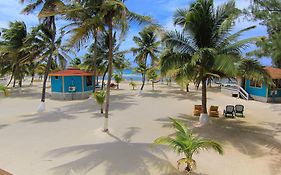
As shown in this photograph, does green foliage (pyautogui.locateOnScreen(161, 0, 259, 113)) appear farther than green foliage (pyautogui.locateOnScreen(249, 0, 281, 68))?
Yes

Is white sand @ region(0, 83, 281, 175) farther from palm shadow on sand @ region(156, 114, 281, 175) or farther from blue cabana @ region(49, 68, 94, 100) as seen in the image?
blue cabana @ region(49, 68, 94, 100)

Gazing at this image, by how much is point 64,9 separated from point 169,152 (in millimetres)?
6394

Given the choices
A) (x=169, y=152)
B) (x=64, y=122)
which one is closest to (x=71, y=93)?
(x=64, y=122)

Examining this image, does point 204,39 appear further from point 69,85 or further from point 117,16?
point 69,85

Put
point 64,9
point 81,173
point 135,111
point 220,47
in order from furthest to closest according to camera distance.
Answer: point 135,111 < point 220,47 < point 64,9 < point 81,173

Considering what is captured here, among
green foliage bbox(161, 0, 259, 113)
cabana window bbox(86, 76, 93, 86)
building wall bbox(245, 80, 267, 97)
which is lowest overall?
building wall bbox(245, 80, 267, 97)

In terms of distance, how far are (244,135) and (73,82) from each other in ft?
54.9

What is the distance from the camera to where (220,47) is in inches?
470

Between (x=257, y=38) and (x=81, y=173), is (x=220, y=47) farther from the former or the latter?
(x=81, y=173)

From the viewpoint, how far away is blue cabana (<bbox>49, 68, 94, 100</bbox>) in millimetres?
23141

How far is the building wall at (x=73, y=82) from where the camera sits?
2327cm

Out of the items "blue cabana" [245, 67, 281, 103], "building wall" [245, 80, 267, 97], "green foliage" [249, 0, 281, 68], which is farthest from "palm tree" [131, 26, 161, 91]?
"green foliage" [249, 0, 281, 68]

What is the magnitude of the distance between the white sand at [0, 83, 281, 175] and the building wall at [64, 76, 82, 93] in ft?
28.2

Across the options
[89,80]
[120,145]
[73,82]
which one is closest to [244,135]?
[120,145]
